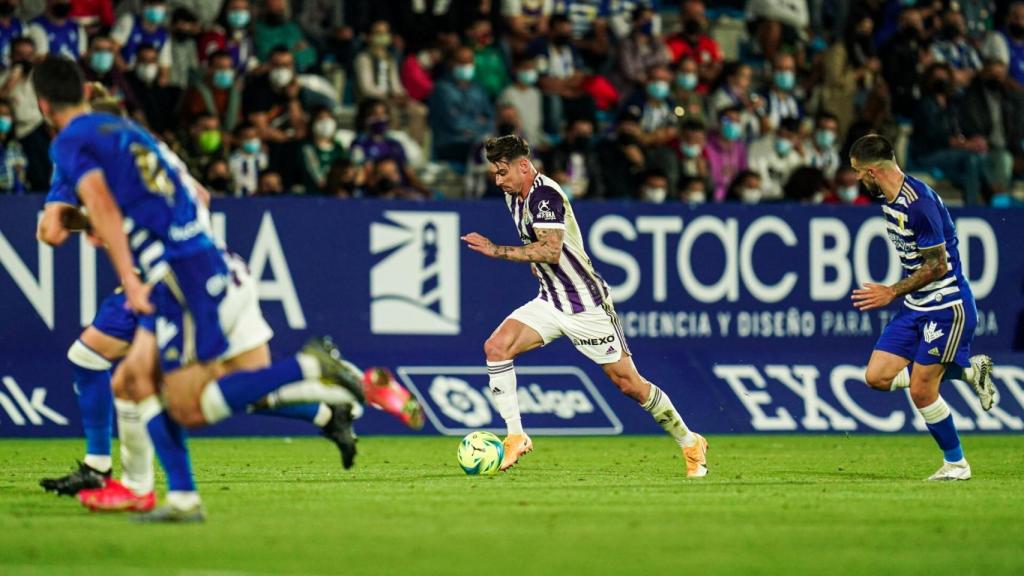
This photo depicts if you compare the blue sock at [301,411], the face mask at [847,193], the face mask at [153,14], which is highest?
the face mask at [153,14]

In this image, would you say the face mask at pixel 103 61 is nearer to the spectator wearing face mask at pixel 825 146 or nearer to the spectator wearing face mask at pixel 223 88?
the spectator wearing face mask at pixel 223 88

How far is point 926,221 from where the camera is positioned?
12.8 meters

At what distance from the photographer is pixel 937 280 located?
13125 millimetres

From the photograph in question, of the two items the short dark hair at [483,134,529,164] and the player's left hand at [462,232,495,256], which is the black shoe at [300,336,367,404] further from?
the short dark hair at [483,134,529,164]

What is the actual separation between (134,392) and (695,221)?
11.0 m

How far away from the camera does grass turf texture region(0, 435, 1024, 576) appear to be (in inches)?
308

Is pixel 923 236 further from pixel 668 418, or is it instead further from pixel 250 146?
pixel 250 146

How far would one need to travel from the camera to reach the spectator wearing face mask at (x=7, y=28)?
20.7 metres

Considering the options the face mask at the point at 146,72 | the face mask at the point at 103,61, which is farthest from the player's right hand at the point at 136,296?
the face mask at the point at 146,72

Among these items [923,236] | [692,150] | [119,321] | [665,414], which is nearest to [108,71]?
[692,150]

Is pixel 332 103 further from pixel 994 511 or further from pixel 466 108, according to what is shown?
pixel 994 511

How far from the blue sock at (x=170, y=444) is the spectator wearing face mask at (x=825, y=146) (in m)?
15.2

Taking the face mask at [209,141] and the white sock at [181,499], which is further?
the face mask at [209,141]

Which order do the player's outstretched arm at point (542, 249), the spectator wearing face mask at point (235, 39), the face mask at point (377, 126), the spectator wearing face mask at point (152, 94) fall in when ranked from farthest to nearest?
the spectator wearing face mask at point (235, 39), the face mask at point (377, 126), the spectator wearing face mask at point (152, 94), the player's outstretched arm at point (542, 249)
